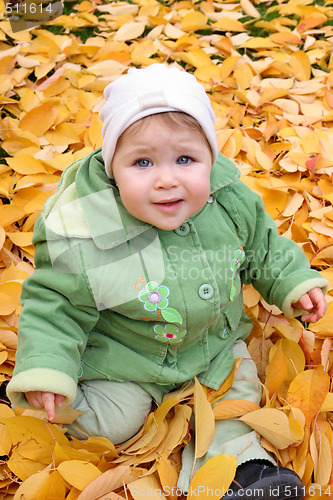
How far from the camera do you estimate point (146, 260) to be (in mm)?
971

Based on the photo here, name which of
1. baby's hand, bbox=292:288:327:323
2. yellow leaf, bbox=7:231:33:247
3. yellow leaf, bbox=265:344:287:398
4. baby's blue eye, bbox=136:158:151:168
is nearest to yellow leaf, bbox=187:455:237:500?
yellow leaf, bbox=265:344:287:398

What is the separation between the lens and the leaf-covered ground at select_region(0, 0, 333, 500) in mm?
1029

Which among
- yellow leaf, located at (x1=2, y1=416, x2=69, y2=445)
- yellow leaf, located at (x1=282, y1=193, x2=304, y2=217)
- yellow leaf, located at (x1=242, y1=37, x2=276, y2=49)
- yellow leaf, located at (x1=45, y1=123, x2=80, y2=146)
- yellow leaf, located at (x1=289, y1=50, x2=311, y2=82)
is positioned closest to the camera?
yellow leaf, located at (x1=2, y1=416, x2=69, y2=445)

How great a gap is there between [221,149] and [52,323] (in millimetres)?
957

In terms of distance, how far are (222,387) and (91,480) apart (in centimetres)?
33

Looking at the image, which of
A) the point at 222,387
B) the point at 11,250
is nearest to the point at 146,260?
the point at 222,387

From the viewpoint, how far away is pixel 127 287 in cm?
96

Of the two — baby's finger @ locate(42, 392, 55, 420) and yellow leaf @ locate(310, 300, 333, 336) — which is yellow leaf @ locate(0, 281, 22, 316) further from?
yellow leaf @ locate(310, 300, 333, 336)

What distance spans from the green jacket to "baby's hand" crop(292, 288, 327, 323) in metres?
0.02

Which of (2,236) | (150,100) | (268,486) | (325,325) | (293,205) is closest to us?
(150,100)

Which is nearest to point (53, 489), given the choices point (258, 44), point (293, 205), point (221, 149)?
point (293, 205)

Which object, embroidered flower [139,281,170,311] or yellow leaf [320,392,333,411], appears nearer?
embroidered flower [139,281,170,311]

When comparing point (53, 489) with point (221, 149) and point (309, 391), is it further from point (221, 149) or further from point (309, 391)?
point (221, 149)

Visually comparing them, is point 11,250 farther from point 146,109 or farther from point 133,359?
point 146,109
